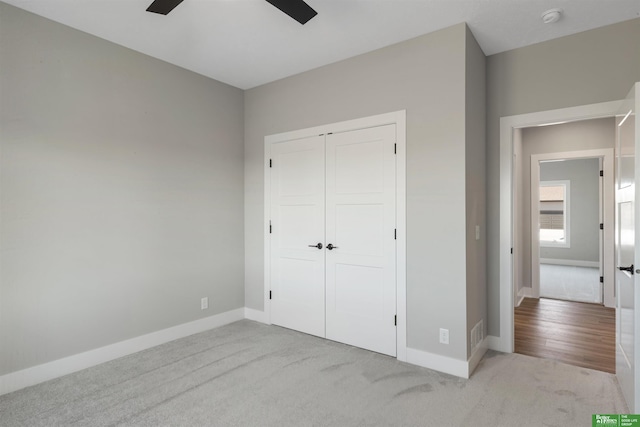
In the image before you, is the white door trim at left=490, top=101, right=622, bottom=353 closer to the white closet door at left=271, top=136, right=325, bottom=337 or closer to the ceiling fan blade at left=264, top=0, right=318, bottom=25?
the white closet door at left=271, top=136, right=325, bottom=337

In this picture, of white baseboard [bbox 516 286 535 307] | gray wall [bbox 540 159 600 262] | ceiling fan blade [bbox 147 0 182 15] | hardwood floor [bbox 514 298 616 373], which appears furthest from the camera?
gray wall [bbox 540 159 600 262]

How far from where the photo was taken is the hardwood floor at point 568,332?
301cm

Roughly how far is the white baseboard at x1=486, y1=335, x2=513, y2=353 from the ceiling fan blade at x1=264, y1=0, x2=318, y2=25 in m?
3.09

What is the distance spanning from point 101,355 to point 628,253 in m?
3.96

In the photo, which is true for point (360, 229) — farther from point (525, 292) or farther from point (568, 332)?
point (525, 292)

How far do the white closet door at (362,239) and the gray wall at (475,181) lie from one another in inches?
23.9

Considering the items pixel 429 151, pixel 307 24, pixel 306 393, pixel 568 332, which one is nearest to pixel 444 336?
pixel 306 393

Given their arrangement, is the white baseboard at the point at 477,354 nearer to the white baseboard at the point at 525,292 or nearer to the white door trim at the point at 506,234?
the white door trim at the point at 506,234

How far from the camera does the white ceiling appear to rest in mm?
2424

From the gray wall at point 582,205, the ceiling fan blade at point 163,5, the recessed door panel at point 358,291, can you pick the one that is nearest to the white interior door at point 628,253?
the recessed door panel at point 358,291

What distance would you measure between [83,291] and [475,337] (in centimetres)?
325

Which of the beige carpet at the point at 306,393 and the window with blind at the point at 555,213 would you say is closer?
the beige carpet at the point at 306,393

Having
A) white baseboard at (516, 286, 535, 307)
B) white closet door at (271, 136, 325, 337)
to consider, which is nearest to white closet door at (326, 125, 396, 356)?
white closet door at (271, 136, 325, 337)

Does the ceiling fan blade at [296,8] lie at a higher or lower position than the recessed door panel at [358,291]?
higher
